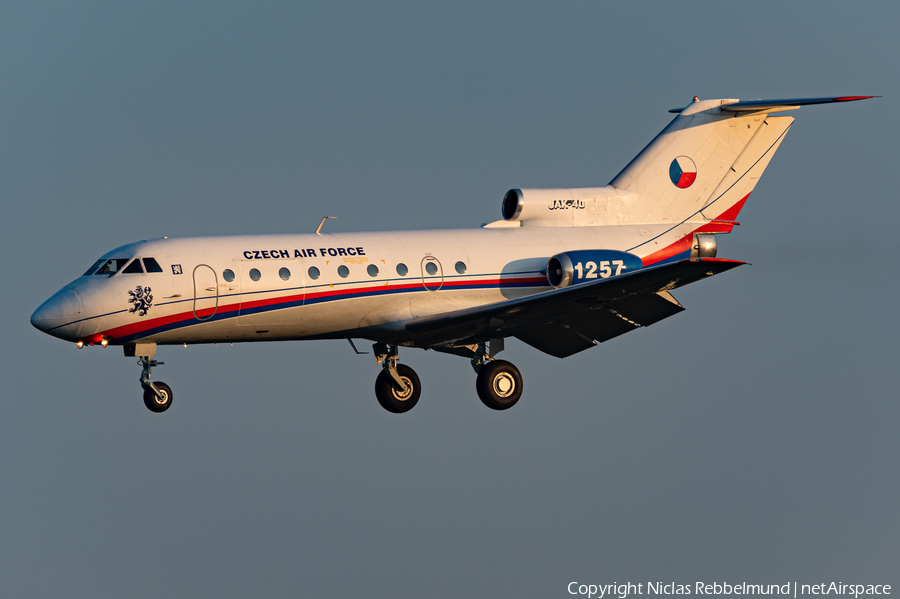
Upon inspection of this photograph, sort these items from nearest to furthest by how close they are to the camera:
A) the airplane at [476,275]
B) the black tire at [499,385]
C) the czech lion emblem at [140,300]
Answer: the czech lion emblem at [140,300] → the airplane at [476,275] → the black tire at [499,385]

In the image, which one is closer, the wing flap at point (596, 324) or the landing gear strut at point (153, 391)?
the wing flap at point (596, 324)

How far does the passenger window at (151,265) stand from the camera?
3116 centimetres

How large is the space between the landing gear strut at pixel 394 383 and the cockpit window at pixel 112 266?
7399 millimetres

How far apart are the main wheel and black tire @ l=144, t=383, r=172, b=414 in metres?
5.82

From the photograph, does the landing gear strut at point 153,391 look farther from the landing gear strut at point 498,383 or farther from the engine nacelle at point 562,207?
the engine nacelle at point 562,207

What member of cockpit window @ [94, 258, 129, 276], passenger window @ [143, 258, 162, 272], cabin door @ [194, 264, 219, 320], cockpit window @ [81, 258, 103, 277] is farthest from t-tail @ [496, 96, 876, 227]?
cockpit window @ [81, 258, 103, 277]

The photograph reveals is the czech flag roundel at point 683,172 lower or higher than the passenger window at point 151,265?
higher

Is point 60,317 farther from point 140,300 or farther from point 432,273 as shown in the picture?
point 432,273

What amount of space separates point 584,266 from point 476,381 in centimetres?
414

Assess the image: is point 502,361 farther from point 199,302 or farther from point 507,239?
point 199,302

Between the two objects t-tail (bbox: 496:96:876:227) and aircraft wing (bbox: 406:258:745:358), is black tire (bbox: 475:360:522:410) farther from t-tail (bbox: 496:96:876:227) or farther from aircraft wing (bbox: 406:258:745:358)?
t-tail (bbox: 496:96:876:227)

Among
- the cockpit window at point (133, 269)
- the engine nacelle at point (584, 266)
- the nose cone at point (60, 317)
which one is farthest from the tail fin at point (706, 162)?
the nose cone at point (60, 317)

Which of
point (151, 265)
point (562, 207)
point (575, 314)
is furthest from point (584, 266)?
point (151, 265)

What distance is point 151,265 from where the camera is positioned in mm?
31188
